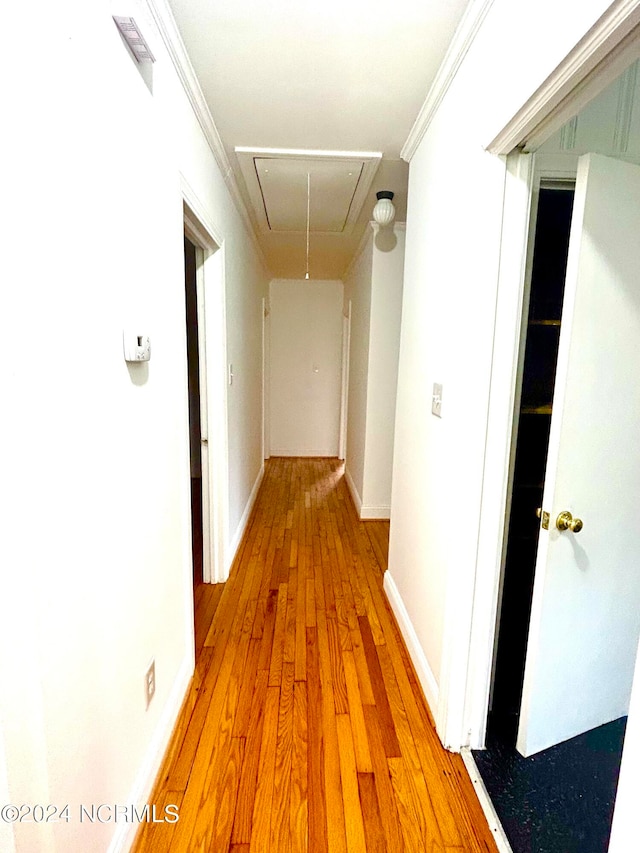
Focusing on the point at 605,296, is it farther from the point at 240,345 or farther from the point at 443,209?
the point at 240,345

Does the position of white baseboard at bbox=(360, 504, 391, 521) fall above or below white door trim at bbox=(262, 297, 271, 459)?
below

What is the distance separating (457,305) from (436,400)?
1.22 feet

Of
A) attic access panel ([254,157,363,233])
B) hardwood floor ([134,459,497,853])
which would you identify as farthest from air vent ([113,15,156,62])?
hardwood floor ([134,459,497,853])

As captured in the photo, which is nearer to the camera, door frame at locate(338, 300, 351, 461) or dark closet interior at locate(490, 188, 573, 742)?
dark closet interior at locate(490, 188, 573, 742)

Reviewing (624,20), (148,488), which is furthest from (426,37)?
(148,488)

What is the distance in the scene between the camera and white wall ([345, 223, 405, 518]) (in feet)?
10.5

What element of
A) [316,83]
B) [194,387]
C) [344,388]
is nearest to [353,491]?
[344,388]

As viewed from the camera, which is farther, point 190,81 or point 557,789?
point 190,81

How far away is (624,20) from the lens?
74 cm

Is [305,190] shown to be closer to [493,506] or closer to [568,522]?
[493,506]

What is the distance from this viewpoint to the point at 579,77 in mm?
889

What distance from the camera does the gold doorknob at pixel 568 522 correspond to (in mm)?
1218

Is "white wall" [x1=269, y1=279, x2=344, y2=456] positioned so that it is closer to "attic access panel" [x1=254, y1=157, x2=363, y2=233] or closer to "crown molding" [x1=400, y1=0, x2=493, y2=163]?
"attic access panel" [x1=254, y1=157, x2=363, y2=233]

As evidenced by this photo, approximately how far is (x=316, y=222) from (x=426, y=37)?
1883mm
